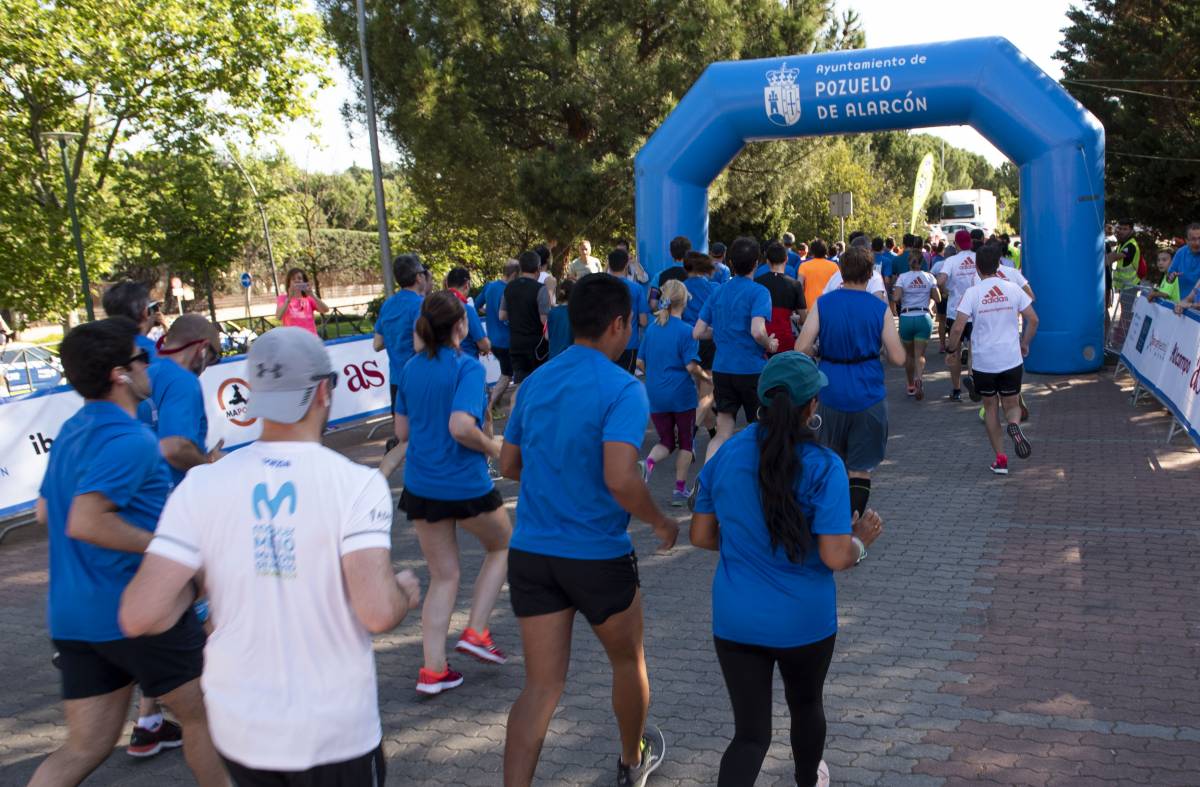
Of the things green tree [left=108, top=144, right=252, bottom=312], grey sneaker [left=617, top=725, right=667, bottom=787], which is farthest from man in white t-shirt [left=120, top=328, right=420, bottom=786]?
green tree [left=108, top=144, right=252, bottom=312]

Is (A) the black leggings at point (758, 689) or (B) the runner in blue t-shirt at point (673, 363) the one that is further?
(B) the runner in blue t-shirt at point (673, 363)

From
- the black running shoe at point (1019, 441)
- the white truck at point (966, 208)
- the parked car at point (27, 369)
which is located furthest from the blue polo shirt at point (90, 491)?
the white truck at point (966, 208)

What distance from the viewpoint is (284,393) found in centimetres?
216

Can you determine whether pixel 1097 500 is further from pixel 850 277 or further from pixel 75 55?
pixel 75 55

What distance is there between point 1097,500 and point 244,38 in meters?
27.3

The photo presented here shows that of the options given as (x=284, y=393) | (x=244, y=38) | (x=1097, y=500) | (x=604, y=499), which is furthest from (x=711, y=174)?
(x=244, y=38)

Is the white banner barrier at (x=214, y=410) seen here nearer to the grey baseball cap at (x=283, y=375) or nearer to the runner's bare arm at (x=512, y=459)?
the runner's bare arm at (x=512, y=459)

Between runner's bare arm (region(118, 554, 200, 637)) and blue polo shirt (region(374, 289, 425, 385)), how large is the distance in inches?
230

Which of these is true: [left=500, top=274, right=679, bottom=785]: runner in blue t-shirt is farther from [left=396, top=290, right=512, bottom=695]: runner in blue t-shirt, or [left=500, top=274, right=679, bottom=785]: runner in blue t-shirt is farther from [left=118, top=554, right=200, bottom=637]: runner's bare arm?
[left=118, top=554, right=200, bottom=637]: runner's bare arm

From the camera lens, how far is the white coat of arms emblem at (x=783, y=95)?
13523 millimetres

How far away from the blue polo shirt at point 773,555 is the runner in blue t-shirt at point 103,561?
5.45 ft

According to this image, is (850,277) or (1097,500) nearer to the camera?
(850,277)

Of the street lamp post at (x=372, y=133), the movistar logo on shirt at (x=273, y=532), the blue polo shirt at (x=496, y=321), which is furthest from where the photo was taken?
the street lamp post at (x=372, y=133)

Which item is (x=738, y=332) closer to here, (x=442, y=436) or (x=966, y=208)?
(x=442, y=436)
